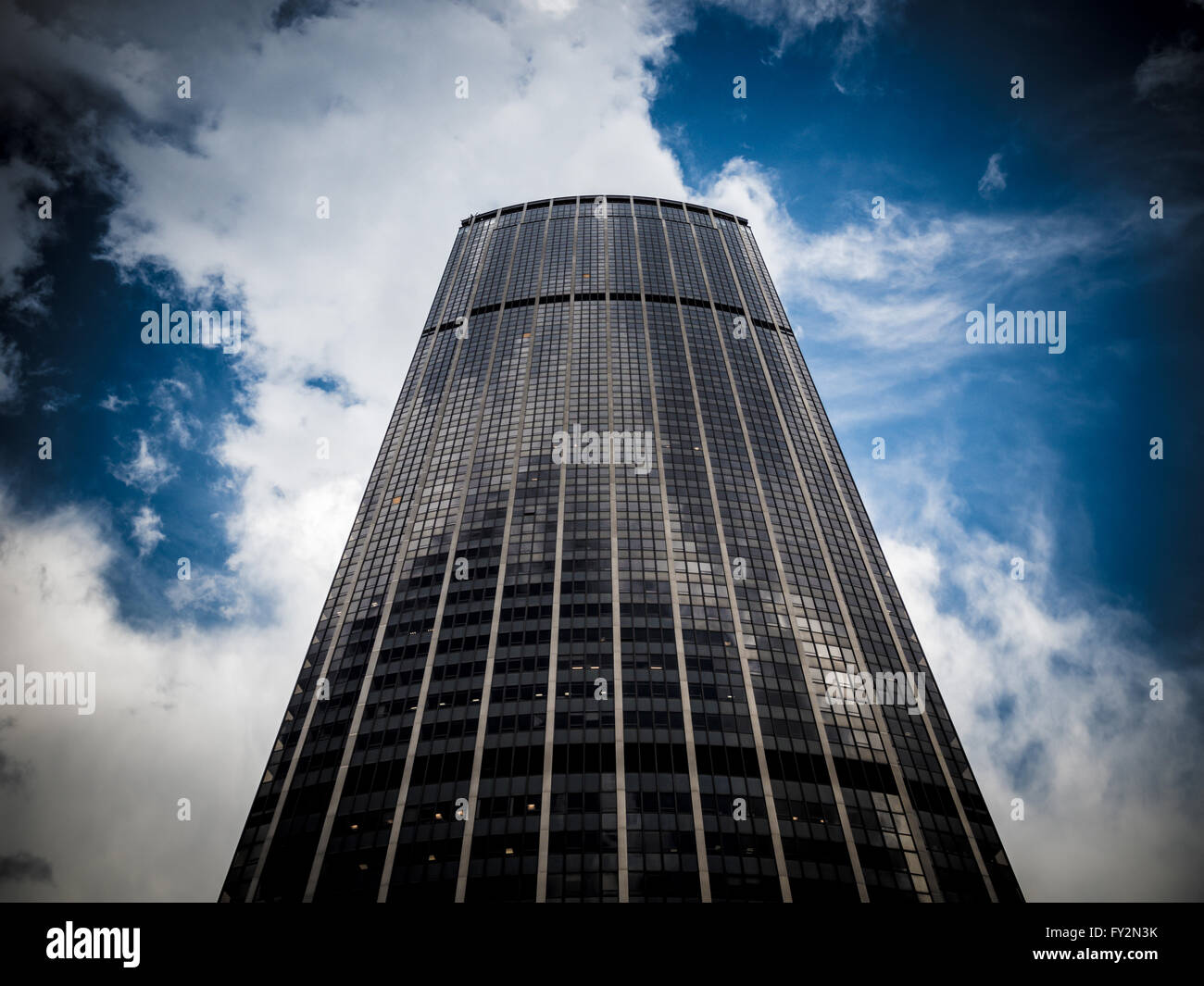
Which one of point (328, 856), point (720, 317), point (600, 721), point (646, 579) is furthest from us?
point (720, 317)

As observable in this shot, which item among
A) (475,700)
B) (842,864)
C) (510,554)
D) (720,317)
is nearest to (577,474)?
(510,554)

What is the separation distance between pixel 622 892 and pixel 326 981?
2594 inches

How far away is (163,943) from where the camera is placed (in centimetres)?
2886

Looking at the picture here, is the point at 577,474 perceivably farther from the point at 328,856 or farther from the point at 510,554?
the point at 328,856

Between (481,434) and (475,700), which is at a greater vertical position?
(481,434)

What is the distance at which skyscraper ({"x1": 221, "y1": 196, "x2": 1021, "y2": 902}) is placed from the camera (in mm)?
94500

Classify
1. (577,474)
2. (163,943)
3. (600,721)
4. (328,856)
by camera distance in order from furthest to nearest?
(577,474) → (600,721) → (328,856) → (163,943)

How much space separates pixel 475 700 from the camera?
111 m

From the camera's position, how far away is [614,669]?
113 meters

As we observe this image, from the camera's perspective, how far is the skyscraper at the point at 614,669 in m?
94.5

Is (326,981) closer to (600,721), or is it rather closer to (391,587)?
(600,721)

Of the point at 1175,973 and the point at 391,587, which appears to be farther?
the point at 391,587

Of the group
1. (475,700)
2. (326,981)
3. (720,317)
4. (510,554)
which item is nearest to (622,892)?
(475,700)

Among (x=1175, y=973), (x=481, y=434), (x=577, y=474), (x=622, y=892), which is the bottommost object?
(x=622, y=892)
